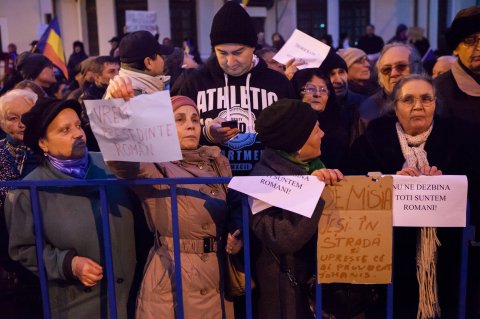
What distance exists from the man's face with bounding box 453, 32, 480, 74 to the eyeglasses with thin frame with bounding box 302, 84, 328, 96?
925 mm

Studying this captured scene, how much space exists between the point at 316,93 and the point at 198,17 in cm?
1632

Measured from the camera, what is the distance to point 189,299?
2.47m

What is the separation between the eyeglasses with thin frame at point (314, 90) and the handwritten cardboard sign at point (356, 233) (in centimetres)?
159

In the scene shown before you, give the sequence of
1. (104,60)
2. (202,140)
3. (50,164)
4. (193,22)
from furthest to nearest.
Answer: (193,22)
(104,60)
(202,140)
(50,164)

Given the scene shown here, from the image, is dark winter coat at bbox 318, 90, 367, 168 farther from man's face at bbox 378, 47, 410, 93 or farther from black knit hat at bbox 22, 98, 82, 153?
black knit hat at bbox 22, 98, 82, 153

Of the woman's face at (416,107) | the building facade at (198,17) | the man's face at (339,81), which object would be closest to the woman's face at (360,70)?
the man's face at (339,81)

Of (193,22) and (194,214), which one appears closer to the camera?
(194,214)

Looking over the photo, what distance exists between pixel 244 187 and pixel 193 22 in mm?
18240

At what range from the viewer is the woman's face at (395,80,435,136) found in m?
2.81

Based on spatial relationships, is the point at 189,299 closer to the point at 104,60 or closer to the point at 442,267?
the point at 442,267

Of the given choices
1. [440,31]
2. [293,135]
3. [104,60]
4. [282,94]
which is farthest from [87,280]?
[440,31]

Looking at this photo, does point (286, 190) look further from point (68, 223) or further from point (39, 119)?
point (39, 119)

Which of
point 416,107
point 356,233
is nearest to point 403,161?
point 416,107

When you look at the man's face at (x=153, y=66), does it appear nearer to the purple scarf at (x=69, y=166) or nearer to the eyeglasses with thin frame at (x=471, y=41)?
the purple scarf at (x=69, y=166)
